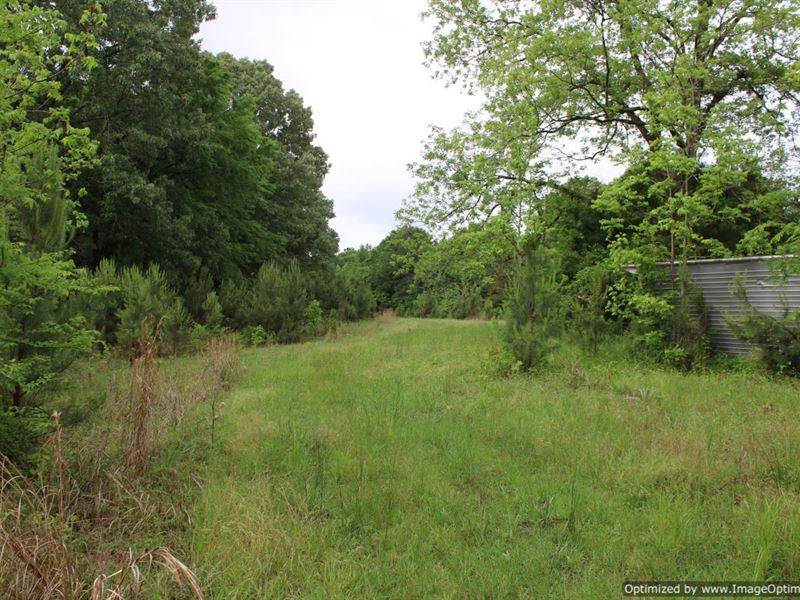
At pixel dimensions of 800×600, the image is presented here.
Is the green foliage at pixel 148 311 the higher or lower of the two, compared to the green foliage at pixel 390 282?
lower

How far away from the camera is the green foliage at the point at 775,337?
7707 mm

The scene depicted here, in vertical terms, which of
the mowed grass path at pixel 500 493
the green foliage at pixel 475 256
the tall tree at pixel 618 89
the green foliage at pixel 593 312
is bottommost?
the mowed grass path at pixel 500 493

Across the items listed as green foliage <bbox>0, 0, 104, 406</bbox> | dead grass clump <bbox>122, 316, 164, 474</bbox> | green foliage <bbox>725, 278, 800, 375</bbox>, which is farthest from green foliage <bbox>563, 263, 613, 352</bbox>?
green foliage <bbox>0, 0, 104, 406</bbox>

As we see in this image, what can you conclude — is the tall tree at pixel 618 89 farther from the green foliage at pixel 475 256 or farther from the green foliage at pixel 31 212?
the green foliage at pixel 31 212

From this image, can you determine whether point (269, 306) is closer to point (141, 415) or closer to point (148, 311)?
point (148, 311)

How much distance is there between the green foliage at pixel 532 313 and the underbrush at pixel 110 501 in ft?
18.4

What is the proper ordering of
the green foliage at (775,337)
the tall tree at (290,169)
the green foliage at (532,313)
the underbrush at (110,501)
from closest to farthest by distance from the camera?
the underbrush at (110,501) → the green foliage at (775,337) → the green foliage at (532,313) → the tall tree at (290,169)

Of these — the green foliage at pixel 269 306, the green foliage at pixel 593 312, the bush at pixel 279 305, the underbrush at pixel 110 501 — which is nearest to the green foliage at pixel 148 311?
the green foliage at pixel 269 306

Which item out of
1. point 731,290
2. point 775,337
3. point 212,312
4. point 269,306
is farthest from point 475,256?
point 775,337

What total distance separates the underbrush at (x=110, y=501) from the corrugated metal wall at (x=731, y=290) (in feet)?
29.3

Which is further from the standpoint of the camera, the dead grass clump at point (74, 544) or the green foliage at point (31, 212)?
the green foliage at point (31, 212)

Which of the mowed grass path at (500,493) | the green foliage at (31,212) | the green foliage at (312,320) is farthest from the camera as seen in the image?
the green foliage at (312,320)

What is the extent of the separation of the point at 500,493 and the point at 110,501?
9.93 feet

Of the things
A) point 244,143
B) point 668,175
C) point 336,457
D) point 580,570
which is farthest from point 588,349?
point 244,143
